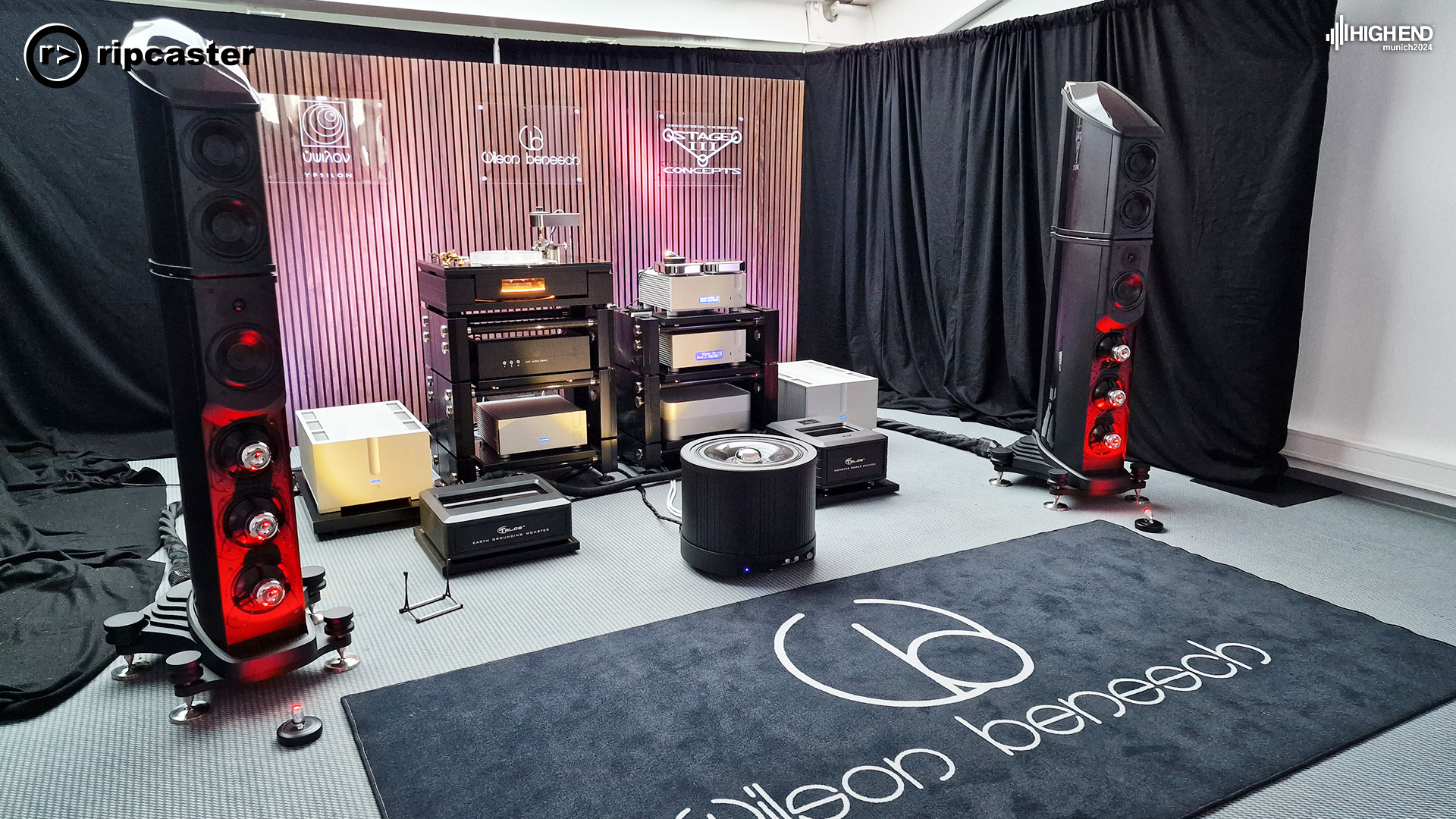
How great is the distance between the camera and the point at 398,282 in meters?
4.75

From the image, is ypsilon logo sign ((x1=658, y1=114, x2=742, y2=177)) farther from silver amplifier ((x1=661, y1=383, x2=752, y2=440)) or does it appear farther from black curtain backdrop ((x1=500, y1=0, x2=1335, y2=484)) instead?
silver amplifier ((x1=661, y1=383, x2=752, y2=440))

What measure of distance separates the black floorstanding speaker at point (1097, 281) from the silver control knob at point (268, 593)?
9.20ft

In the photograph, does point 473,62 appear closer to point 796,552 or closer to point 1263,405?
point 796,552

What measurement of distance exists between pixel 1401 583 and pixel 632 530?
2.56 m

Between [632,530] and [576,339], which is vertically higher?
[576,339]

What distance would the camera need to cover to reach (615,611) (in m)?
2.77

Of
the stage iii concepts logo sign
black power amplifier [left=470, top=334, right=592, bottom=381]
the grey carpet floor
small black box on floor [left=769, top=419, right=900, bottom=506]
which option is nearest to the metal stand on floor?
the grey carpet floor

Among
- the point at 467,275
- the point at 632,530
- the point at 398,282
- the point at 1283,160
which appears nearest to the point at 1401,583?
the point at 1283,160

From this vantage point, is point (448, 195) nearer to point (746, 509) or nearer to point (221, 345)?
point (746, 509)

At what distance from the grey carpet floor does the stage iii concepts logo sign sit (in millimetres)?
303

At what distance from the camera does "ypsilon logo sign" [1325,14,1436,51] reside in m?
3.40

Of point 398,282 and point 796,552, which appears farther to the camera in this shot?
point 398,282

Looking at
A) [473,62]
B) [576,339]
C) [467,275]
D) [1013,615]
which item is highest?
[473,62]

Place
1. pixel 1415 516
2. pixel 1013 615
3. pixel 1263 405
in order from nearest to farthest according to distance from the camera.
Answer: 1. pixel 1013 615
2. pixel 1415 516
3. pixel 1263 405
